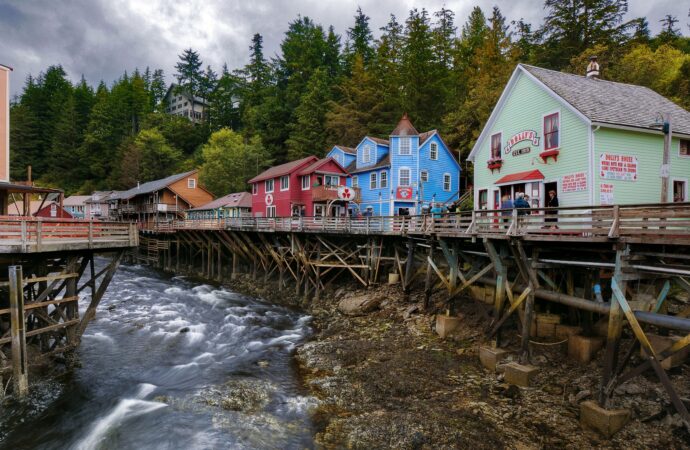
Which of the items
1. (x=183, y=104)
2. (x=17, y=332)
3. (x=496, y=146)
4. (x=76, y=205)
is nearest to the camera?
(x=17, y=332)

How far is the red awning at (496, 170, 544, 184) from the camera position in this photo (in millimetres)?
16141

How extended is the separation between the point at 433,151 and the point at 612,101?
1579 cm

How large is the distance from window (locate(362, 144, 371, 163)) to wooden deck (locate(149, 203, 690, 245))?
11159 millimetres

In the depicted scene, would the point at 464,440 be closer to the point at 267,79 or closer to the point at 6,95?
the point at 6,95

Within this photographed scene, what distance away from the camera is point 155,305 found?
21.7 m

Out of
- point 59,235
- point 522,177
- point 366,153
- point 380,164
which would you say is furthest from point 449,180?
point 59,235

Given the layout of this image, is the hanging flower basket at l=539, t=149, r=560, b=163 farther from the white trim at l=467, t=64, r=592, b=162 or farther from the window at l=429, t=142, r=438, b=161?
the window at l=429, t=142, r=438, b=161

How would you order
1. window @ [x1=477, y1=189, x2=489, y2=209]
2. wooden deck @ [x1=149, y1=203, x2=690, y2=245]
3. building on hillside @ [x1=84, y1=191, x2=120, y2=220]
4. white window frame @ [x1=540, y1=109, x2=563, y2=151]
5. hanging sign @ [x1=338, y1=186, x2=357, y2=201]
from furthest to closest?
1. building on hillside @ [x1=84, y1=191, x2=120, y2=220]
2. hanging sign @ [x1=338, y1=186, x2=357, y2=201]
3. window @ [x1=477, y1=189, x2=489, y2=209]
4. white window frame @ [x1=540, y1=109, x2=563, y2=151]
5. wooden deck @ [x1=149, y1=203, x2=690, y2=245]

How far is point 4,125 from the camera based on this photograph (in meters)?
14.4

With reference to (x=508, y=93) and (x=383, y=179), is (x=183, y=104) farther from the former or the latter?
(x=508, y=93)

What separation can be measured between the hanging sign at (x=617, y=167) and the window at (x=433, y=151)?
56.8 feet

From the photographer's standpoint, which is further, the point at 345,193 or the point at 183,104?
the point at 183,104

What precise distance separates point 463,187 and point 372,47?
1289 inches

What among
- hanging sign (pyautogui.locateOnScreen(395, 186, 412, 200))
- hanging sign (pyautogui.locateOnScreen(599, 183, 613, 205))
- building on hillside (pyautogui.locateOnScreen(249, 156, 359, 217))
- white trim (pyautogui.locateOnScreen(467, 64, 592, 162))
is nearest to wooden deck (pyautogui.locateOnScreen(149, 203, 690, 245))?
hanging sign (pyautogui.locateOnScreen(599, 183, 613, 205))
